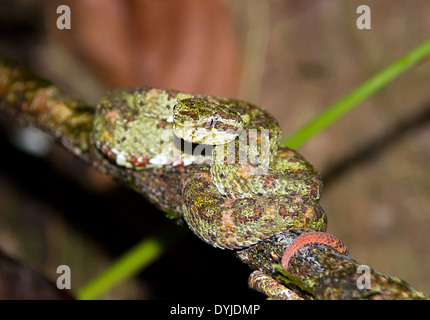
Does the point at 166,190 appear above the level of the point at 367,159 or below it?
below

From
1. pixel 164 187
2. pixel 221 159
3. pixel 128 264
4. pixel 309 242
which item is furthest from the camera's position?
pixel 128 264

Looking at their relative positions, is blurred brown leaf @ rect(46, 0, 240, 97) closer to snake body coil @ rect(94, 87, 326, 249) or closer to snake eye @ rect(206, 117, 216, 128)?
snake body coil @ rect(94, 87, 326, 249)

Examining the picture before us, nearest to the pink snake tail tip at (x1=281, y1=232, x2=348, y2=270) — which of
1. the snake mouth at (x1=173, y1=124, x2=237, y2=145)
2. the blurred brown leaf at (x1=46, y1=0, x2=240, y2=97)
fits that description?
the snake mouth at (x1=173, y1=124, x2=237, y2=145)

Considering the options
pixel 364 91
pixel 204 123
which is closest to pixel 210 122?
pixel 204 123

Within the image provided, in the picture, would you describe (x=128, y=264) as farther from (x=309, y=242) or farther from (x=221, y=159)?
(x=309, y=242)

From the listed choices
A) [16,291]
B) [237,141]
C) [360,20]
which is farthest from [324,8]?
[16,291]
